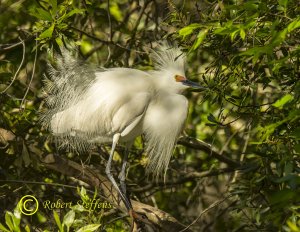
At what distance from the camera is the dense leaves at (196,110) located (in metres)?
2.01

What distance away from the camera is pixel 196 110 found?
397cm

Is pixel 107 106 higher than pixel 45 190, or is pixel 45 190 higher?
pixel 107 106

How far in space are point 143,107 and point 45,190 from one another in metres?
0.68

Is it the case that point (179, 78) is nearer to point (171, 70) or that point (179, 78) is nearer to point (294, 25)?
point (171, 70)

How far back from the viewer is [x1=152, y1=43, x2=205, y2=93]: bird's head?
312 centimetres

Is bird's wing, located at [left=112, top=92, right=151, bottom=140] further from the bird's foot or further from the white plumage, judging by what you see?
the bird's foot

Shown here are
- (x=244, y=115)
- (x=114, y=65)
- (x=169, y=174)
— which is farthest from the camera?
(x=169, y=174)

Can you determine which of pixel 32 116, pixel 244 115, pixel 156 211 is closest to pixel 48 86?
pixel 32 116

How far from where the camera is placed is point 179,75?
10.3 ft

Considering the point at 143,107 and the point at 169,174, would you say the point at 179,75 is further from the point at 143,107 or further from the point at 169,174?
the point at 169,174

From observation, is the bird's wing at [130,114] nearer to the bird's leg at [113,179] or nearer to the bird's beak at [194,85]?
the bird's leg at [113,179]
